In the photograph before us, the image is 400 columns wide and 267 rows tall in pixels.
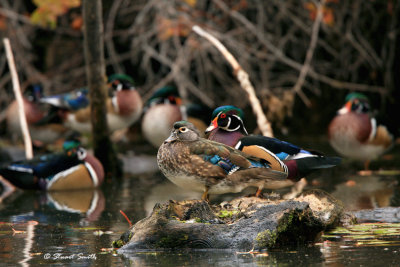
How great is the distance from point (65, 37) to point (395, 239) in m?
9.29

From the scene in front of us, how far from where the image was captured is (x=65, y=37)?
1231cm

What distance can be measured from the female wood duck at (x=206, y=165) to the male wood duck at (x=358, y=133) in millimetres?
3398

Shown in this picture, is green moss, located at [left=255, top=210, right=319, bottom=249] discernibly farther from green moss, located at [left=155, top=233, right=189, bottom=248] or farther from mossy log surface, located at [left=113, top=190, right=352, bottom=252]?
green moss, located at [left=155, top=233, right=189, bottom=248]

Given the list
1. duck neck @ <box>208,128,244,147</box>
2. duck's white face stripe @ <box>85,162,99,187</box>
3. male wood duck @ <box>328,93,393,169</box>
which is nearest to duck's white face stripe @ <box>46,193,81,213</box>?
duck's white face stripe @ <box>85,162,99,187</box>

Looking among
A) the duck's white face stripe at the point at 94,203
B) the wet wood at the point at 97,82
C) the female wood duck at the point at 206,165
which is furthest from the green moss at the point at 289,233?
the wet wood at the point at 97,82

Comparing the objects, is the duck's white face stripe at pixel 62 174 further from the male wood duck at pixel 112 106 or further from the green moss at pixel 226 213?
the green moss at pixel 226 213

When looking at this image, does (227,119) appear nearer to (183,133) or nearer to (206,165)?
(183,133)

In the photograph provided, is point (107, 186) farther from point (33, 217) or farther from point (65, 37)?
point (65, 37)

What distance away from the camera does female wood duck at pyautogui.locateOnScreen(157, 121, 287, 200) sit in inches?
186

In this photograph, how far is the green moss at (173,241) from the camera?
13.1 ft

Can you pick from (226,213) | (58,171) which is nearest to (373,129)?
(58,171)

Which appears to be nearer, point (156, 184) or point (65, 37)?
point (156, 184)

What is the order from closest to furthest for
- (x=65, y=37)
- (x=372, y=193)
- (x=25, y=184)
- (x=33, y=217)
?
(x=33, y=217), (x=372, y=193), (x=25, y=184), (x=65, y=37)

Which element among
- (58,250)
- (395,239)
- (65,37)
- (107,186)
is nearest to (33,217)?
(58,250)
